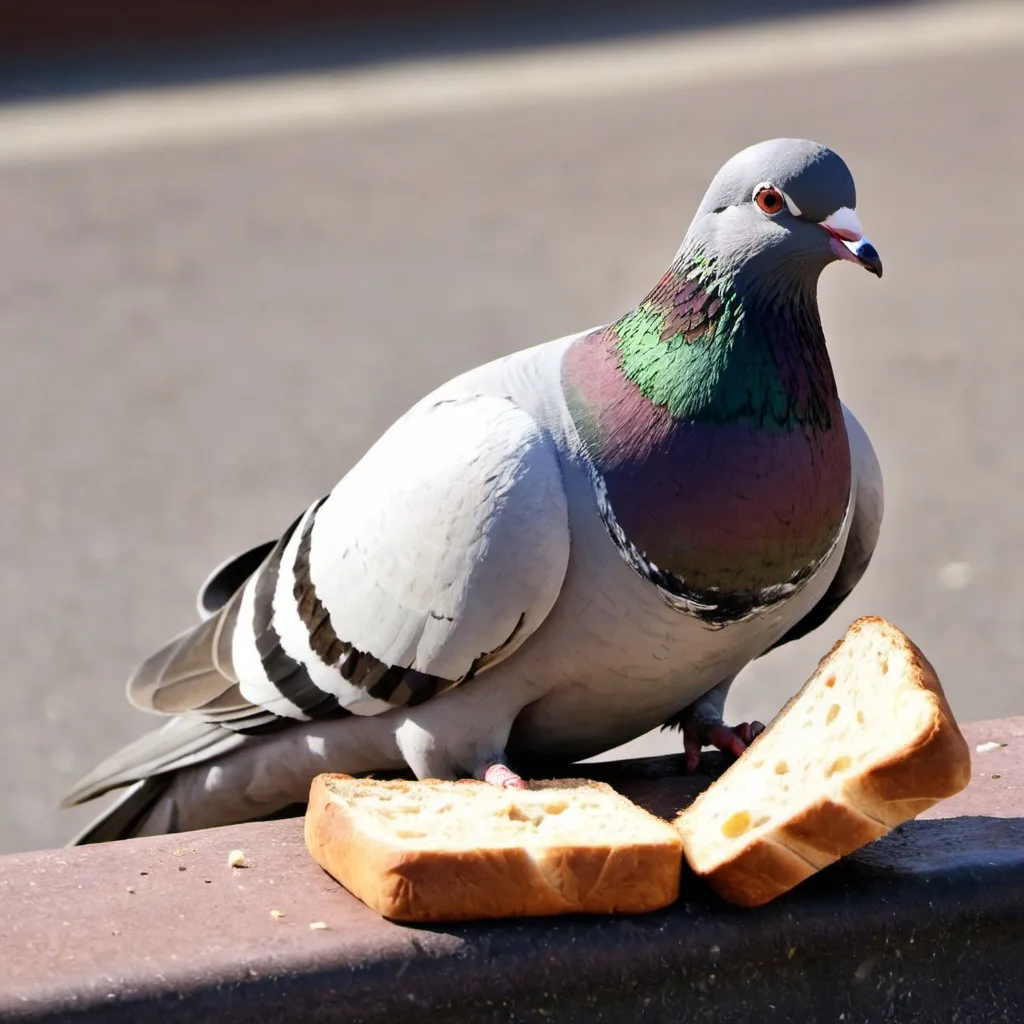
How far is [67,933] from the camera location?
5.94 ft

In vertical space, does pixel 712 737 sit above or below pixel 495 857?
below

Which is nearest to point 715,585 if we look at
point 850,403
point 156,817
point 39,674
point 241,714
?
point 241,714

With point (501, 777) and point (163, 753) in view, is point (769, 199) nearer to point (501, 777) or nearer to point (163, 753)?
point (501, 777)

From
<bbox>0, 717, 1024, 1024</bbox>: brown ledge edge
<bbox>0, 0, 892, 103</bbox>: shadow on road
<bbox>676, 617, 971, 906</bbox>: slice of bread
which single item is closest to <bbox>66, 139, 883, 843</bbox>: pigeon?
<bbox>676, 617, 971, 906</bbox>: slice of bread

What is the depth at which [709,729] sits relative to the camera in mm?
2369

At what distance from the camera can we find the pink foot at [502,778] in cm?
210

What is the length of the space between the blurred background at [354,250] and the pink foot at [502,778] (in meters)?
2.24

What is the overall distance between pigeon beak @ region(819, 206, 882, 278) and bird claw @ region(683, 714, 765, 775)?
69cm

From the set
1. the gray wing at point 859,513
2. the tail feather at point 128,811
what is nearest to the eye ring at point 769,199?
the gray wing at point 859,513

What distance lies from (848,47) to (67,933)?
10296mm

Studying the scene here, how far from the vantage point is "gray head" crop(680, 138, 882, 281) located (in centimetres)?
202

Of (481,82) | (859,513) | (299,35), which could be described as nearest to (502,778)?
(859,513)

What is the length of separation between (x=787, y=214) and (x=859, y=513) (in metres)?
0.51

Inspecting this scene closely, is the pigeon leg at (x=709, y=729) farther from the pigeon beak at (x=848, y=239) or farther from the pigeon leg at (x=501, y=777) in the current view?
the pigeon beak at (x=848, y=239)
